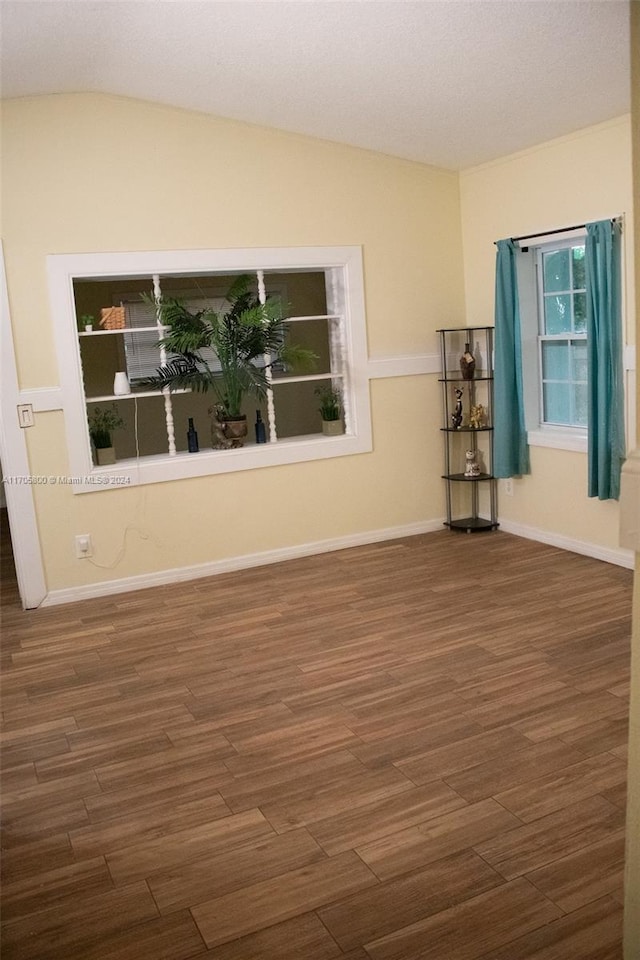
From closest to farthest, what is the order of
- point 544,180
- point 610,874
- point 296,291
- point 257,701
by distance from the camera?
1. point 610,874
2. point 257,701
3. point 544,180
4. point 296,291

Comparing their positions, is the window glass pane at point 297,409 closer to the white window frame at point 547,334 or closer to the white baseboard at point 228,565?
the white baseboard at point 228,565

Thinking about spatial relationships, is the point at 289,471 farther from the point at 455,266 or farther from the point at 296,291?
the point at 296,291

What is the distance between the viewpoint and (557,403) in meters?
5.62

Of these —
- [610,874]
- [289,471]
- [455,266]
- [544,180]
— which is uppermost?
[544,180]

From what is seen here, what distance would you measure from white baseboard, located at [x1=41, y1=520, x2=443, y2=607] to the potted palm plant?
30.1 inches

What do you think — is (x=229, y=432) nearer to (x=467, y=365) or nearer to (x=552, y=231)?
(x=467, y=365)

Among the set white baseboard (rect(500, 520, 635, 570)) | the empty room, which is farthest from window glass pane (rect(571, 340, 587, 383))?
white baseboard (rect(500, 520, 635, 570))

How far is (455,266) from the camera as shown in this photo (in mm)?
6023

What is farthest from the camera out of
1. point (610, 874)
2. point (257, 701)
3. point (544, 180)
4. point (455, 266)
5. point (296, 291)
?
point (296, 291)

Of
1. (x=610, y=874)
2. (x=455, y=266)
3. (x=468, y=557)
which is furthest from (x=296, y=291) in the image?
(x=610, y=874)

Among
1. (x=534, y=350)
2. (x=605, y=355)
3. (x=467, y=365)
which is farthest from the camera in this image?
(x=467, y=365)

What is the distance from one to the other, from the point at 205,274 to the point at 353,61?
173 cm

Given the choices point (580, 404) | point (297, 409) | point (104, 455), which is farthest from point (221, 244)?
point (297, 409)

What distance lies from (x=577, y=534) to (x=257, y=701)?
2.66 meters
